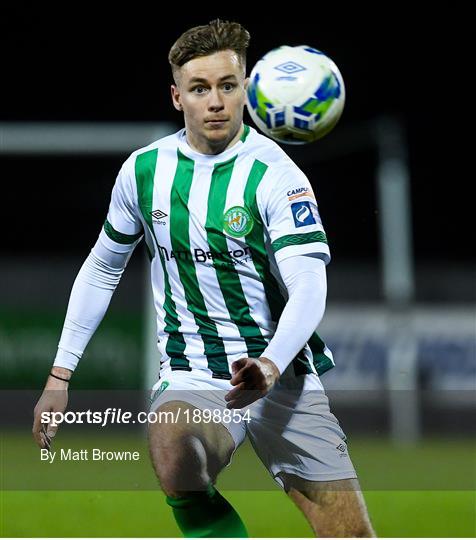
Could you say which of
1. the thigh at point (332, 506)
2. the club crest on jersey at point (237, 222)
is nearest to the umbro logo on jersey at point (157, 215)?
the club crest on jersey at point (237, 222)

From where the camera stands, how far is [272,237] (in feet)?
13.1

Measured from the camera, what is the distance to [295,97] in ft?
14.8

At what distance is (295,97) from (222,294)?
37.3 inches

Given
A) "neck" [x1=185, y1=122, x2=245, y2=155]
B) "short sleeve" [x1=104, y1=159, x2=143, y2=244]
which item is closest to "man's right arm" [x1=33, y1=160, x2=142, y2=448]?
"short sleeve" [x1=104, y1=159, x2=143, y2=244]

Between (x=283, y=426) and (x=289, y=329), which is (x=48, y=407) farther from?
(x=289, y=329)

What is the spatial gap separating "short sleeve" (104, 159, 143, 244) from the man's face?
316mm

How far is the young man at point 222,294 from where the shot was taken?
388cm

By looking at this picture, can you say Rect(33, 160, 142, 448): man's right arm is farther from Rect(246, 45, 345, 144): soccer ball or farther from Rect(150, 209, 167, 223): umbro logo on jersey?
Rect(246, 45, 345, 144): soccer ball

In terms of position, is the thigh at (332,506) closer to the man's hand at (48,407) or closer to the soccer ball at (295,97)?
the man's hand at (48,407)

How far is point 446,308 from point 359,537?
9.60 metres

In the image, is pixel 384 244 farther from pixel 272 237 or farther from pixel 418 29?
pixel 272 237

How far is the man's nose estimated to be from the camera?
161 inches

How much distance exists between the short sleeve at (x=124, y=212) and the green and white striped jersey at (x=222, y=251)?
0.23 feet

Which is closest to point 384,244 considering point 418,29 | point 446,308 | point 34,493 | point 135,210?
point 446,308
